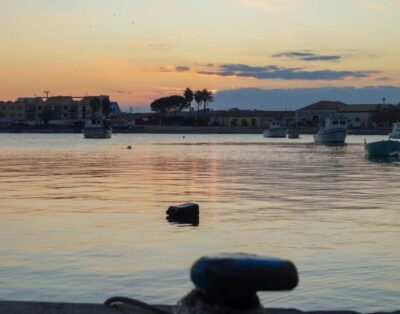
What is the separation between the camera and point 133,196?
28.9 metres

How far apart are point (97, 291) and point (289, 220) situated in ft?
34.3

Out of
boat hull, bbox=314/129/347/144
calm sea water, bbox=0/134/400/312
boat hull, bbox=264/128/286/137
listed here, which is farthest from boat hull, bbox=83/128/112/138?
calm sea water, bbox=0/134/400/312

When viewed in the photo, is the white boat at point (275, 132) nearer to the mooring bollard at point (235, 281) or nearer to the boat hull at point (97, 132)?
the boat hull at point (97, 132)

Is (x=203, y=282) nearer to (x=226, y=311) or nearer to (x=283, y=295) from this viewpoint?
(x=226, y=311)

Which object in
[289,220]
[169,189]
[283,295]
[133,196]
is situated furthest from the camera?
[169,189]

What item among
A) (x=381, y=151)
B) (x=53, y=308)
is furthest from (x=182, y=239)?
(x=381, y=151)

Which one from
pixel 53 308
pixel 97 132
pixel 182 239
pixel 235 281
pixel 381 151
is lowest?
pixel 182 239

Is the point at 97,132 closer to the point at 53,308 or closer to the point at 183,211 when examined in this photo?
the point at 183,211

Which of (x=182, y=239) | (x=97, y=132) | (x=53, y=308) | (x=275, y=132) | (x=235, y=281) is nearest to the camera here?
A: (x=235, y=281)

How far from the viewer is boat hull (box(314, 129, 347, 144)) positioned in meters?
117

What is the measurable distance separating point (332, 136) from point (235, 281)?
11790cm

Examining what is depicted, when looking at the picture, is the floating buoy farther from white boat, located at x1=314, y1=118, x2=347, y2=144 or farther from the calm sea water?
white boat, located at x1=314, y1=118, x2=347, y2=144

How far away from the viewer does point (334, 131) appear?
384 feet

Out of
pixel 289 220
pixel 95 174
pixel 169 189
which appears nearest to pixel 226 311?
pixel 289 220
